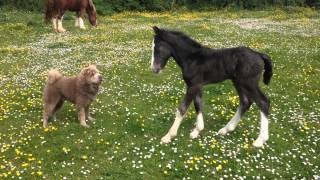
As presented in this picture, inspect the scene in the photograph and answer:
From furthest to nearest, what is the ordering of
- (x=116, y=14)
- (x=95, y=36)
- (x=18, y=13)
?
(x=116, y=14) → (x=18, y=13) → (x=95, y=36)

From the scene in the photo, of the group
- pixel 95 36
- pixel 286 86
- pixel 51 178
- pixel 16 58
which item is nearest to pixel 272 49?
pixel 286 86

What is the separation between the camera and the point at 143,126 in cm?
1394

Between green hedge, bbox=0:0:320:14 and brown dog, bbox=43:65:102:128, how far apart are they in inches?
1589

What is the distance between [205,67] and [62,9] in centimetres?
A: 2582

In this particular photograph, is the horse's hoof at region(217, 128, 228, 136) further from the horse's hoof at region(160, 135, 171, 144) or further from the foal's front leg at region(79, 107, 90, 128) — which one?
the foal's front leg at region(79, 107, 90, 128)

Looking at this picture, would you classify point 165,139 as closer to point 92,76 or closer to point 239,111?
point 239,111

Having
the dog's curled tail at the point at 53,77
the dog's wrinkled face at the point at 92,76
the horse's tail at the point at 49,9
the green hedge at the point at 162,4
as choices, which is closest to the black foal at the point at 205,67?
the dog's wrinkled face at the point at 92,76

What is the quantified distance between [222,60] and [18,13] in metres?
42.3

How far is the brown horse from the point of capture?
3547 cm

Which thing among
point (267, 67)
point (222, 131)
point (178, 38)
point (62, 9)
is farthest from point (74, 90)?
point (62, 9)

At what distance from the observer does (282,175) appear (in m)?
11.3

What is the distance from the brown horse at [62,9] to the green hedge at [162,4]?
14.3m

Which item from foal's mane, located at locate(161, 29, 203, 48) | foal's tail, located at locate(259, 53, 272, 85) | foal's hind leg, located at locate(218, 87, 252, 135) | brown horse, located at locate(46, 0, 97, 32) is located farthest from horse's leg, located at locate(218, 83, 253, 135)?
brown horse, located at locate(46, 0, 97, 32)

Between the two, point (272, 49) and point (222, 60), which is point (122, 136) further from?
point (272, 49)
